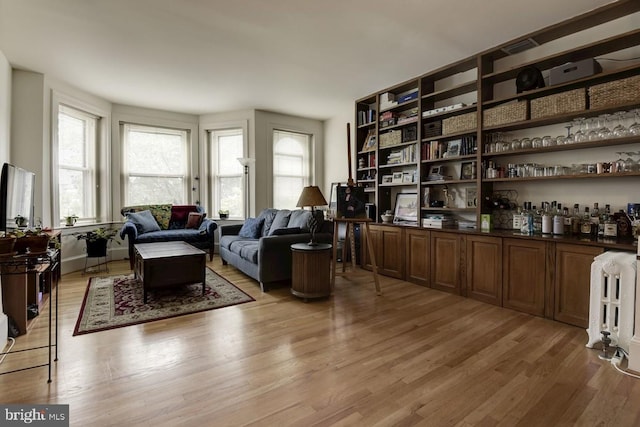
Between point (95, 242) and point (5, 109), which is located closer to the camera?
point (5, 109)

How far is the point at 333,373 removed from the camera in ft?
6.47

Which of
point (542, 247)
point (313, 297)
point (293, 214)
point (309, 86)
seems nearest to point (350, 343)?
point (313, 297)

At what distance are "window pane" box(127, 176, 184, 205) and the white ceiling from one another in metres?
1.69

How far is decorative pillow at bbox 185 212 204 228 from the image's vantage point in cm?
561

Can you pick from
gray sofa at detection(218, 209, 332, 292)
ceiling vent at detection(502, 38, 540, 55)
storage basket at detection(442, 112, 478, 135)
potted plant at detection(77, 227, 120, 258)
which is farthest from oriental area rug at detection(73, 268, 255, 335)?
ceiling vent at detection(502, 38, 540, 55)

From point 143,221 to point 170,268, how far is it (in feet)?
7.22

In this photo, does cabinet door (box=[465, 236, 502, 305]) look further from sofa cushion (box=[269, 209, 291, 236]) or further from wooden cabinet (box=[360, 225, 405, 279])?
sofa cushion (box=[269, 209, 291, 236])

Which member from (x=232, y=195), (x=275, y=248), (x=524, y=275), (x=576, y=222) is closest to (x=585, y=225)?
(x=576, y=222)

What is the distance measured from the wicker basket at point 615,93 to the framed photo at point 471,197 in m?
1.35

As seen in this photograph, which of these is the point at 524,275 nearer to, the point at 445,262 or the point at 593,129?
the point at 445,262

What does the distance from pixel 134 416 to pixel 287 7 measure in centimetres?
304

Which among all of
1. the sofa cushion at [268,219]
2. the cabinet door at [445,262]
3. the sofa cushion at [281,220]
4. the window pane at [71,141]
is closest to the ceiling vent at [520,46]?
the cabinet door at [445,262]

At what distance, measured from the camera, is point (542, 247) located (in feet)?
9.22

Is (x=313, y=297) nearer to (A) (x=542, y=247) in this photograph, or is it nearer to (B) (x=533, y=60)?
(A) (x=542, y=247)
